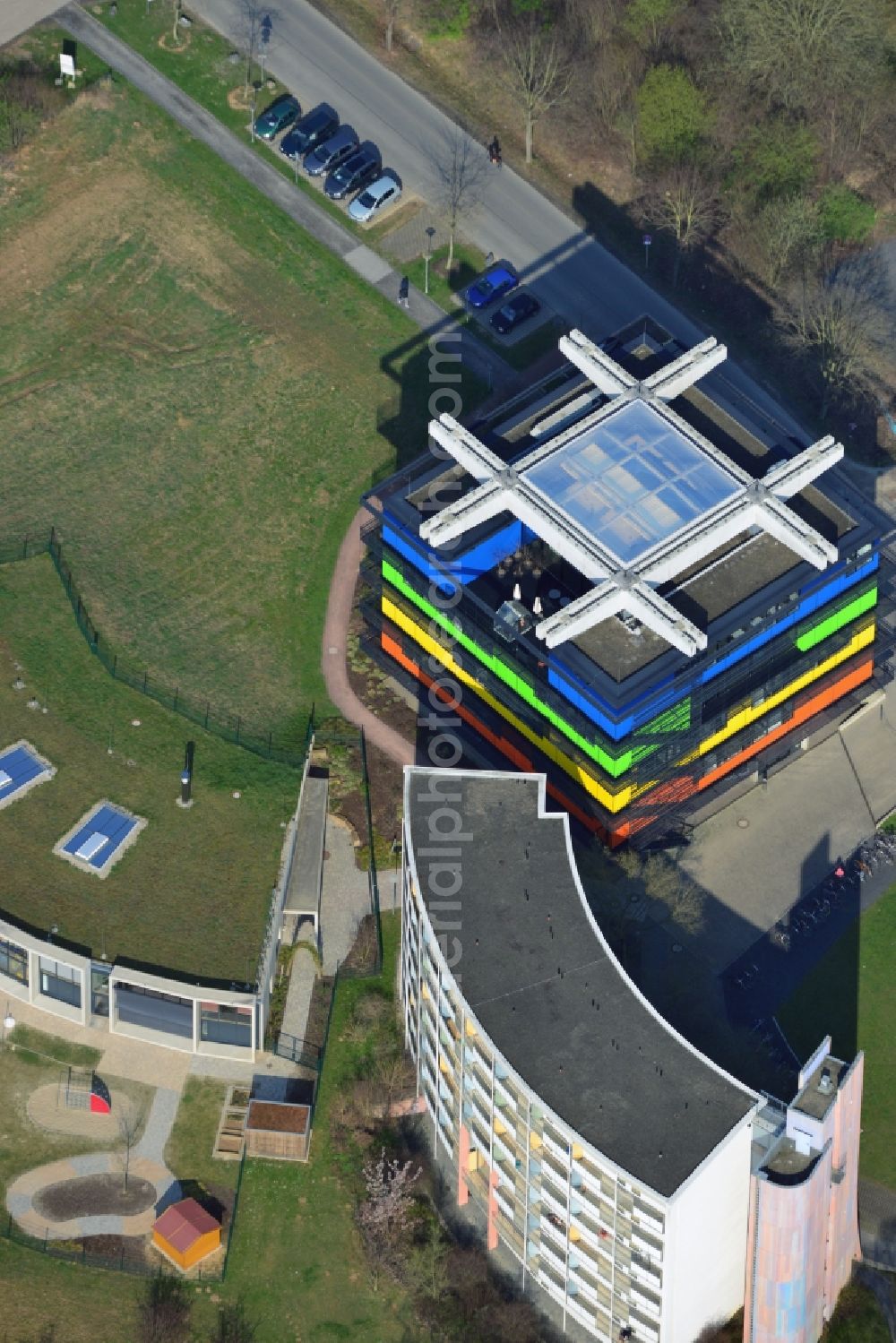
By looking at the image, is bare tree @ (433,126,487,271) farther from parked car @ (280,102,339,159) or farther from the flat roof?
Result: the flat roof

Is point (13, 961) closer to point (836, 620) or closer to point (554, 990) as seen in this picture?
point (554, 990)

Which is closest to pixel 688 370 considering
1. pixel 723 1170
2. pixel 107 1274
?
pixel 723 1170

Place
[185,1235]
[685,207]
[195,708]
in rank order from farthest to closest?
[685,207], [195,708], [185,1235]

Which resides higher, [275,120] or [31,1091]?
[275,120]

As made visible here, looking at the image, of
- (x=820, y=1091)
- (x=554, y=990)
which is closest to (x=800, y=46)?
(x=554, y=990)

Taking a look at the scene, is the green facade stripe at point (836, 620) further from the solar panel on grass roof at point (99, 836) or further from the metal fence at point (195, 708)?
the solar panel on grass roof at point (99, 836)

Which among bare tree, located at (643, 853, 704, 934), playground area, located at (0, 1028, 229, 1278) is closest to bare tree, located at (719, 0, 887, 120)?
bare tree, located at (643, 853, 704, 934)
